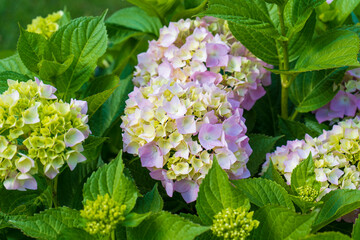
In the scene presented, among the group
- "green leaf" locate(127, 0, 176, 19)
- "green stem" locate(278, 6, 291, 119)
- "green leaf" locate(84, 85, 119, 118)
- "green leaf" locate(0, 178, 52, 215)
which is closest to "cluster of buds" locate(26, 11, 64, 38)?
"green leaf" locate(127, 0, 176, 19)

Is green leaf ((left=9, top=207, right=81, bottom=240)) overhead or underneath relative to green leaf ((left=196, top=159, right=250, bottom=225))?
underneath

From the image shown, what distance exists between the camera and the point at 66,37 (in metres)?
1.27

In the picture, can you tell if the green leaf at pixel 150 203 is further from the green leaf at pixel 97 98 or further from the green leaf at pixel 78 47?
the green leaf at pixel 78 47

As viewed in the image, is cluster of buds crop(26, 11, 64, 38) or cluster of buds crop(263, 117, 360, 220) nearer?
cluster of buds crop(263, 117, 360, 220)

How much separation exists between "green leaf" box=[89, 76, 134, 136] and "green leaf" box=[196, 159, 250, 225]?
49cm

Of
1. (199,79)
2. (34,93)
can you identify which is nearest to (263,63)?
(199,79)

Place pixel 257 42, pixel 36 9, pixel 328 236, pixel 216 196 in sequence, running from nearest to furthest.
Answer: pixel 328 236 → pixel 216 196 → pixel 257 42 → pixel 36 9

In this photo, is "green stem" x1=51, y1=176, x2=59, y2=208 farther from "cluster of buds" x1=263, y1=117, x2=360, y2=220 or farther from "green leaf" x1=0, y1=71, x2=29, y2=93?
"cluster of buds" x1=263, y1=117, x2=360, y2=220

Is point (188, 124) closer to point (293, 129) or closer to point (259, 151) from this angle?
point (259, 151)

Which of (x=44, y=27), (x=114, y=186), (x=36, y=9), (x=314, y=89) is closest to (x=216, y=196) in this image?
(x=114, y=186)

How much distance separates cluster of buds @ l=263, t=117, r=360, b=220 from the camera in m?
1.10

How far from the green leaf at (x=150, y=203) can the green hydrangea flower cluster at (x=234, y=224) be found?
0.41ft

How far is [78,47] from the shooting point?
1.27 m

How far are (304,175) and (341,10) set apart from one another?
62 centimetres
